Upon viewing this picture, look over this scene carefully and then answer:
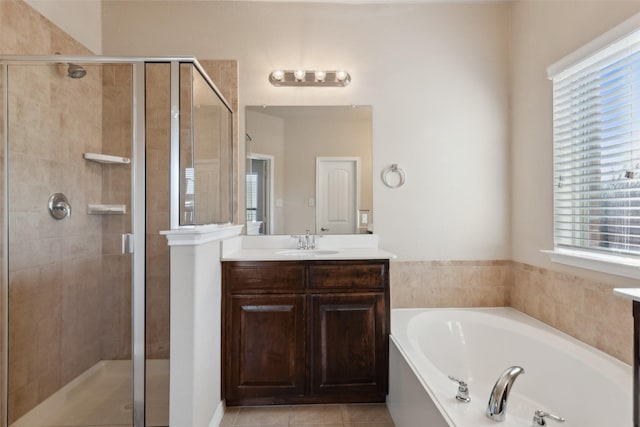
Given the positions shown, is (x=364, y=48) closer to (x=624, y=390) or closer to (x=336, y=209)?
(x=336, y=209)

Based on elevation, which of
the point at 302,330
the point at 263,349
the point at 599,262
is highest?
the point at 599,262

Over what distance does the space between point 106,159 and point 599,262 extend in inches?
103

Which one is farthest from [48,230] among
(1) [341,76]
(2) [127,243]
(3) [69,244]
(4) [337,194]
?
(1) [341,76]

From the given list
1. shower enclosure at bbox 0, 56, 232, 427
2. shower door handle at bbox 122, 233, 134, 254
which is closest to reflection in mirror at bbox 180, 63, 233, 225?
shower enclosure at bbox 0, 56, 232, 427

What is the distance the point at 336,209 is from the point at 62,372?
6.31 ft

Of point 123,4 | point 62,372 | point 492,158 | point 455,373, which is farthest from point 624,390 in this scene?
point 123,4

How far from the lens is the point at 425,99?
8.57 feet

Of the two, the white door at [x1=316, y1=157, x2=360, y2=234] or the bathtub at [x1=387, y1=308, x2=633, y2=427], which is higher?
the white door at [x1=316, y1=157, x2=360, y2=234]

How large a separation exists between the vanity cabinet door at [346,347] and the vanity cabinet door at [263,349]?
0.10 m

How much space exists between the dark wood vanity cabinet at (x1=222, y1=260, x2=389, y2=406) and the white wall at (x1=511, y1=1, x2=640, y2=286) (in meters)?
1.17

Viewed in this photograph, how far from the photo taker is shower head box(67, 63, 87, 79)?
1807mm

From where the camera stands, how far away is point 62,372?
184 centimetres

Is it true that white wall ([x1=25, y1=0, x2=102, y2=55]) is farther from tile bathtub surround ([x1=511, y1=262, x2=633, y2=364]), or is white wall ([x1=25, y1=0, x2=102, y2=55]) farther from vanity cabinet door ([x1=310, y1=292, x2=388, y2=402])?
tile bathtub surround ([x1=511, y1=262, x2=633, y2=364])

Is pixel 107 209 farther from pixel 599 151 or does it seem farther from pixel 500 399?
pixel 599 151
